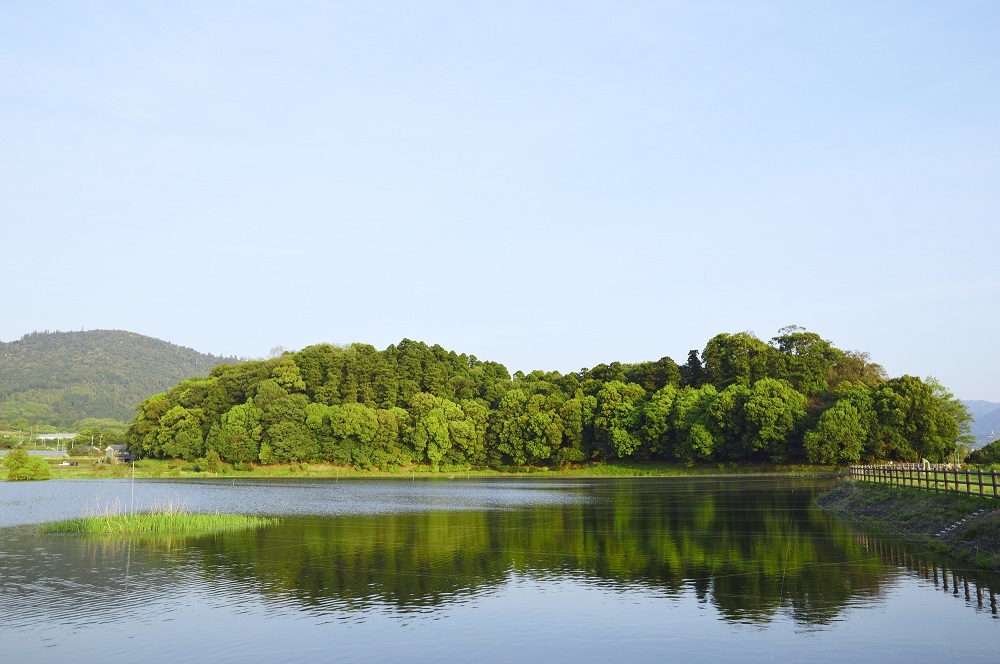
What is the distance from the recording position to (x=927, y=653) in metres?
13.0

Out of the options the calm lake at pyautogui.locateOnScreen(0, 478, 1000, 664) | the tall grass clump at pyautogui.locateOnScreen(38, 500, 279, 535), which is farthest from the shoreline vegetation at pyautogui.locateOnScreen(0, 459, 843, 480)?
the calm lake at pyautogui.locateOnScreen(0, 478, 1000, 664)

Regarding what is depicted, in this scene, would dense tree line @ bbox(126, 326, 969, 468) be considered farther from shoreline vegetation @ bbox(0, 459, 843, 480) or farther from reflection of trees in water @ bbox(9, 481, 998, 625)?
reflection of trees in water @ bbox(9, 481, 998, 625)

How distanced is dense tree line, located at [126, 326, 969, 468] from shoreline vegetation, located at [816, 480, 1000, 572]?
45073 mm

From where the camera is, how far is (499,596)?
18.6m

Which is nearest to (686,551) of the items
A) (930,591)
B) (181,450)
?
(930,591)

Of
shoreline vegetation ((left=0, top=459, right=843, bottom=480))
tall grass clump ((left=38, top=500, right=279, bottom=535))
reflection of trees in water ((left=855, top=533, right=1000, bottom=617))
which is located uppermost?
reflection of trees in water ((left=855, top=533, right=1000, bottom=617))

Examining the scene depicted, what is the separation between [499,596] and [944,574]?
11083 mm

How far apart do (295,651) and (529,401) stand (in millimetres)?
98477

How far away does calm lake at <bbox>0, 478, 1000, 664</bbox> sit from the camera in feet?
45.5

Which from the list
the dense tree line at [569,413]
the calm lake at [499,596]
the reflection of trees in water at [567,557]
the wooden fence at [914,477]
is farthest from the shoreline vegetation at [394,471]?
the calm lake at [499,596]

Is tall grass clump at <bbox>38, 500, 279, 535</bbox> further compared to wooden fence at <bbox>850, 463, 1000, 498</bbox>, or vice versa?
wooden fence at <bbox>850, 463, 1000, 498</bbox>

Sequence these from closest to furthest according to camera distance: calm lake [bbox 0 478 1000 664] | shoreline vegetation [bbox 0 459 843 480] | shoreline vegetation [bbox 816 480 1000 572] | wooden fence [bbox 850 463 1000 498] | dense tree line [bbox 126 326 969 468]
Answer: calm lake [bbox 0 478 1000 664] < shoreline vegetation [bbox 816 480 1000 572] < wooden fence [bbox 850 463 1000 498] < dense tree line [bbox 126 326 969 468] < shoreline vegetation [bbox 0 459 843 480]

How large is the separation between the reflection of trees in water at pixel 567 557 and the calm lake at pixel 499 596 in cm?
10

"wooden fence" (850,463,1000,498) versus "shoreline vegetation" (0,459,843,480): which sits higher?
"wooden fence" (850,463,1000,498)
